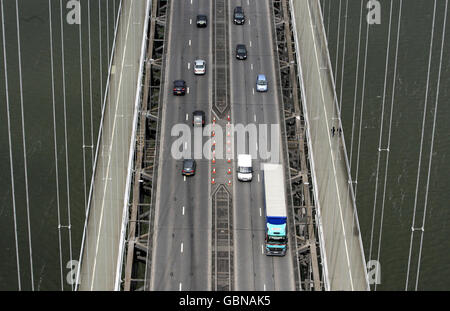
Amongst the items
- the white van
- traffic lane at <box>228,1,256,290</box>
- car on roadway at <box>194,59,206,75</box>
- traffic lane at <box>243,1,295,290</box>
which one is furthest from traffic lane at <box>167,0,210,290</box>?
traffic lane at <box>243,1,295,290</box>

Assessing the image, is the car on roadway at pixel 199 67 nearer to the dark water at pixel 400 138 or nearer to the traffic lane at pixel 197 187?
the traffic lane at pixel 197 187

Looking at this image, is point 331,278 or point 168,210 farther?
point 168,210

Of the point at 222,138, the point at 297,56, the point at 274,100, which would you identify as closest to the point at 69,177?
the point at 222,138

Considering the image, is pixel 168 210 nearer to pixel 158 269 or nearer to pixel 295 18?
pixel 158 269

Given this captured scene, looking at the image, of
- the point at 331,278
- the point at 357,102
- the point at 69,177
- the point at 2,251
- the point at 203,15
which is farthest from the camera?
the point at 203,15

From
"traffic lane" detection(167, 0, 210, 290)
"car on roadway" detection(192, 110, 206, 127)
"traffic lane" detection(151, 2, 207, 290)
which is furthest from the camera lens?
"car on roadway" detection(192, 110, 206, 127)

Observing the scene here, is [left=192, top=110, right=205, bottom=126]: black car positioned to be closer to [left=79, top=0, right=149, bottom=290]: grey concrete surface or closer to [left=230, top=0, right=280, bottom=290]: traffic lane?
[left=230, top=0, right=280, bottom=290]: traffic lane
